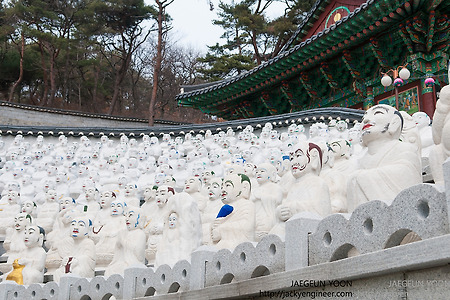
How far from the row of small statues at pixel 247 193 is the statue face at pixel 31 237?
0.27 ft

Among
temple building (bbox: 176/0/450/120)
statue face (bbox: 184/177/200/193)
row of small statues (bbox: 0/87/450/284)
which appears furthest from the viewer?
temple building (bbox: 176/0/450/120)

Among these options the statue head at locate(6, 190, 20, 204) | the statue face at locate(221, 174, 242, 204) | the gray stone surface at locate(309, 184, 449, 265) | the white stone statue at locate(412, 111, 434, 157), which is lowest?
the gray stone surface at locate(309, 184, 449, 265)

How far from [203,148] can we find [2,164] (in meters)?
5.56

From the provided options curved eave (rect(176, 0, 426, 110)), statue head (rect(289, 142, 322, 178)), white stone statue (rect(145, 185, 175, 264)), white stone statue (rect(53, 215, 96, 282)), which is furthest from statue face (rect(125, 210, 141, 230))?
curved eave (rect(176, 0, 426, 110))

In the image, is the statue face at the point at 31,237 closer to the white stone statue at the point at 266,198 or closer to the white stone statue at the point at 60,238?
the white stone statue at the point at 60,238

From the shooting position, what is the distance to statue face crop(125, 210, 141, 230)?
307 inches

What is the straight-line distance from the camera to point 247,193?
22.8 ft

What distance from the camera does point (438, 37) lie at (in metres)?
13.3

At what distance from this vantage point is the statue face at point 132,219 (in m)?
7.80

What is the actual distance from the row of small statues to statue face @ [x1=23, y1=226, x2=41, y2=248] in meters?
0.08

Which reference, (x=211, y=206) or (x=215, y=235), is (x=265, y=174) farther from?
(x=211, y=206)

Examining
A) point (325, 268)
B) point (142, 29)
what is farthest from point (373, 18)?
point (142, 29)

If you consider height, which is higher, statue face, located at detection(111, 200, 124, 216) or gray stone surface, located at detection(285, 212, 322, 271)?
statue face, located at detection(111, 200, 124, 216)

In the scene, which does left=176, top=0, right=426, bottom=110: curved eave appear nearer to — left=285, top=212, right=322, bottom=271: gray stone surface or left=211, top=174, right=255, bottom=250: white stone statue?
left=211, top=174, right=255, bottom=250: white stone statue
